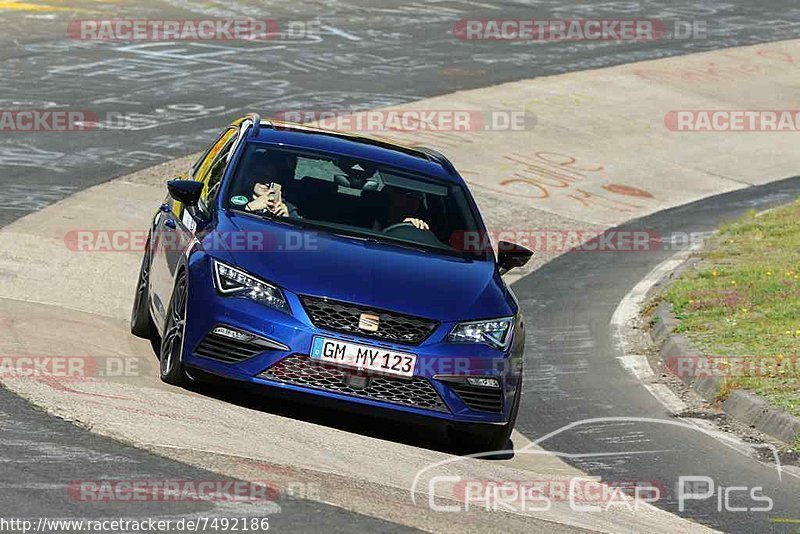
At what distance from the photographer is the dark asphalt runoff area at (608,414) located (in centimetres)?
885

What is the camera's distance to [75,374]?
8914 millimetres

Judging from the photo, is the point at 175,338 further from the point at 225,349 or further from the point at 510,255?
the point at 510,255

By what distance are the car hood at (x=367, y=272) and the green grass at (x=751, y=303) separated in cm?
289

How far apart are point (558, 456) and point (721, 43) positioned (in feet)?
82.5

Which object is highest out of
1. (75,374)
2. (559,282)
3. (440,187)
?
(440,187)

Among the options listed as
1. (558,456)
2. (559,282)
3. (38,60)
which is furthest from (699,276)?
(38,60)

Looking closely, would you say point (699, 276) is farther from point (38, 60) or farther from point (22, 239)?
point (38, 60)

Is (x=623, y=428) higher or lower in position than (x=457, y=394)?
lower

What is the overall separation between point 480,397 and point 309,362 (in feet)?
3.40

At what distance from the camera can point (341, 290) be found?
848 cm
